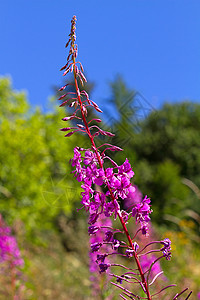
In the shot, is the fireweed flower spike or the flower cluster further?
the flower cluster

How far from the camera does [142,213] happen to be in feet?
4.44

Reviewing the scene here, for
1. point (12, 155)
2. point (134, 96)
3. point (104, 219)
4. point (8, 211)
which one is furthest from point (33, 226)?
point (134, 96)

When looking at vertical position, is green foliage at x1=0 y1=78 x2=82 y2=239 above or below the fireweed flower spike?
above

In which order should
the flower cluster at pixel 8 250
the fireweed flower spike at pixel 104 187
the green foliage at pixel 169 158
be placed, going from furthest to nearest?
the green foliage at pixel 169 158
the flower cluster at pixel 8 250
the fireweed flower spike at pixel 104 187

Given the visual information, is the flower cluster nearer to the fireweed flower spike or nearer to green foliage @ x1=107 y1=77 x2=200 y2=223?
the fireweed flower spike

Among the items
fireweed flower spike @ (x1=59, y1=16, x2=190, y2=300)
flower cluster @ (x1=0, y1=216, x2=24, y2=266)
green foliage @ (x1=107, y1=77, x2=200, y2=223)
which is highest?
green foliage @ (x1=107, y1=77, x2=200, y2=223)

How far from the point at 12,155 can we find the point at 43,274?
773cm

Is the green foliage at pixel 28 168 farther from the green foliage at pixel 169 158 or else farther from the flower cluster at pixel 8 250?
the flower cluster at pixel 8 250

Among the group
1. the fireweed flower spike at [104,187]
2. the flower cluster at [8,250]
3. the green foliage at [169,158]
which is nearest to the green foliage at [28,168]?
the green foliage at [169,158]

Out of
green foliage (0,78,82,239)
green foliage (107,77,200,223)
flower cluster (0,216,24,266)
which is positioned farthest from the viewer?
green foliage (107,77,200,223)

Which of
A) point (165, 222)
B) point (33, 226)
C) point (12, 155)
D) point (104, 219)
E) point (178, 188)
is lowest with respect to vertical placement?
point (104, 219)

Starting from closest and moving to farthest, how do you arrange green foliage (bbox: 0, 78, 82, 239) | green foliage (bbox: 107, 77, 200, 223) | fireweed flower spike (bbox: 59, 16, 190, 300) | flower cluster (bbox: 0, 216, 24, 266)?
fireweed flower spike (bbox: 59, 16, 190, 300) → flower cluster (bbox: 0, 216, 24, 266) → green foliage (bbox: 0, 78, 82, 239) → green foliage (bbox: 107, 77, 200, 223)

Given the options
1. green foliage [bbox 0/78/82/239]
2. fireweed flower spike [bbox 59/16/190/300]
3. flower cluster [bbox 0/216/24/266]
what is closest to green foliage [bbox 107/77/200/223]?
green foliage [bbox 0/78/82/239]

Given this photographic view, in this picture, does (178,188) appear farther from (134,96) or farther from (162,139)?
(134,96)
